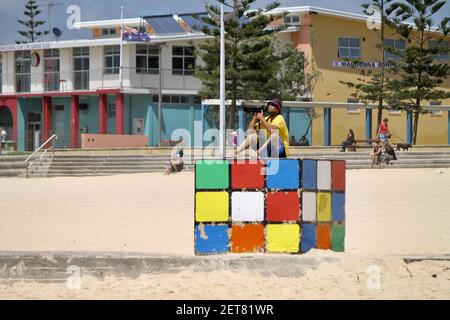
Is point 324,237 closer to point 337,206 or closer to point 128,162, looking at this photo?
point 337,206

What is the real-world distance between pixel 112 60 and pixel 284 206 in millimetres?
35798

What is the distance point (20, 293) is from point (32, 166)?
1960 cm

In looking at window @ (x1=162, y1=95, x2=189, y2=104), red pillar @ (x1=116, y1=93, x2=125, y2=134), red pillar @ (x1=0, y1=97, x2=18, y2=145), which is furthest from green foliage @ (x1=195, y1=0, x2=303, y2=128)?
red pillar @ (x1=0, y1=97, x2=18, y2=145)

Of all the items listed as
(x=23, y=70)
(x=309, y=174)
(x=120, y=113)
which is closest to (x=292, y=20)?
(x=120, y=113)

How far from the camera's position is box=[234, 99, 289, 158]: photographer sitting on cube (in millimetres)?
8992

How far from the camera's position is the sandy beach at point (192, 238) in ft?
23.7

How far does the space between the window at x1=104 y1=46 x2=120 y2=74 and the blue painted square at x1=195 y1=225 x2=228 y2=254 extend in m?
35.1

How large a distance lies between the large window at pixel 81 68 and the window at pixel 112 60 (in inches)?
49.3

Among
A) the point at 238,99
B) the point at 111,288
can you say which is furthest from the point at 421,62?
the point at 111,288

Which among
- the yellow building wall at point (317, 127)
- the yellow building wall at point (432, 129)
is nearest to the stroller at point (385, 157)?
the yellow building wall at point (317, 127)

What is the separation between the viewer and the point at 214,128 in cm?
4128

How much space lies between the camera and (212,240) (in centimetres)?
827

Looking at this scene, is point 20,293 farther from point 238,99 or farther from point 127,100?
point 127,100

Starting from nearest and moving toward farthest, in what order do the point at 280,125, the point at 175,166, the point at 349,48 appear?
1. the point at 280,125
2. the point at 175,166
3. the point at 349,48
